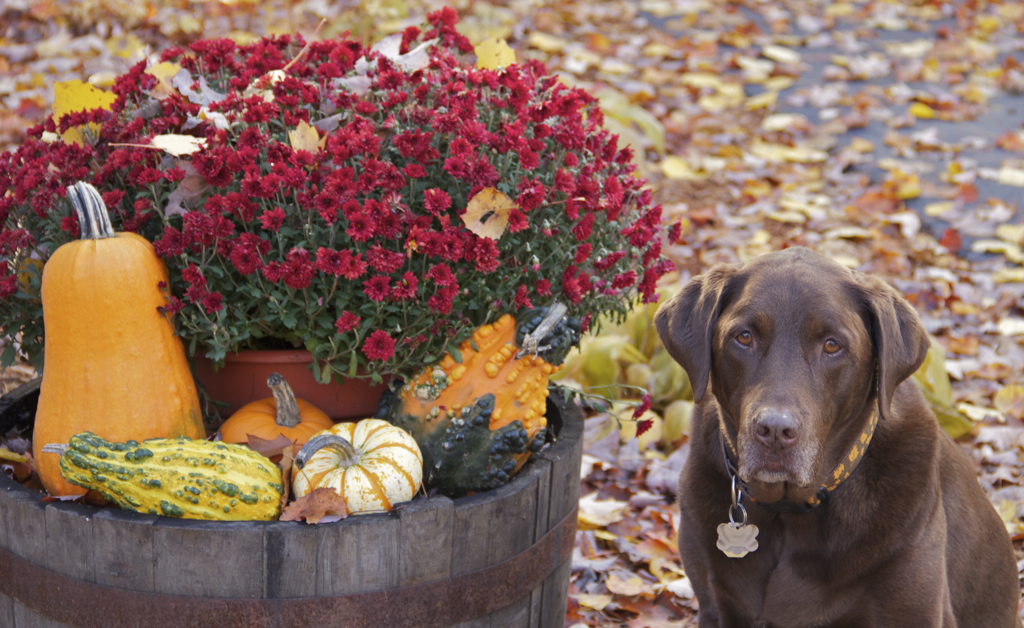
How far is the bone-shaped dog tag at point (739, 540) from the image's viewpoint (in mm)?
2275

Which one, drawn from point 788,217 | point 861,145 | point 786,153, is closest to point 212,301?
point 788,217

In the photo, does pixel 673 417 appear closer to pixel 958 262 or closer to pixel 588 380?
pixel 588 380

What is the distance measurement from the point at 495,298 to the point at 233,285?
653 millimetres

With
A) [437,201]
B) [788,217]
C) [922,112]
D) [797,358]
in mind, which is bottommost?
[788,217]

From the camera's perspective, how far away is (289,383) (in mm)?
2543

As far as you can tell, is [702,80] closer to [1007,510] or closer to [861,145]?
[861,145]

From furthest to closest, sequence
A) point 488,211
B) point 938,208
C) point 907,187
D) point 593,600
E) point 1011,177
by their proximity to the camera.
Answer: point 1011,177, point 907,187, point 938,208, point 593,600, point 488,211

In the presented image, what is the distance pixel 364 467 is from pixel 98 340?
70 cm

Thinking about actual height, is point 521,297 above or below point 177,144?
below

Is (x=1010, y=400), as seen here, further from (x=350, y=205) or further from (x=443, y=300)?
(x=350, y=205)

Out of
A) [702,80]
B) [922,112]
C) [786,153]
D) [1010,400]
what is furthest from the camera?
[702,80]

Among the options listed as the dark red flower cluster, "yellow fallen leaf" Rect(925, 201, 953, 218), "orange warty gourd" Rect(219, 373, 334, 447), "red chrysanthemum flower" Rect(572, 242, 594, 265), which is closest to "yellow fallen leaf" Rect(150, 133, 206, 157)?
the dark red flower cluster

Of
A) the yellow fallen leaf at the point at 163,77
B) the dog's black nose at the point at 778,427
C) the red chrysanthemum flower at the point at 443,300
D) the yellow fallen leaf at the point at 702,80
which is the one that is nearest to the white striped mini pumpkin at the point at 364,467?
the red chrysanthemum flower at the point at 443,300

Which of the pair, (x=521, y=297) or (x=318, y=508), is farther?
(x=521, y=297)
